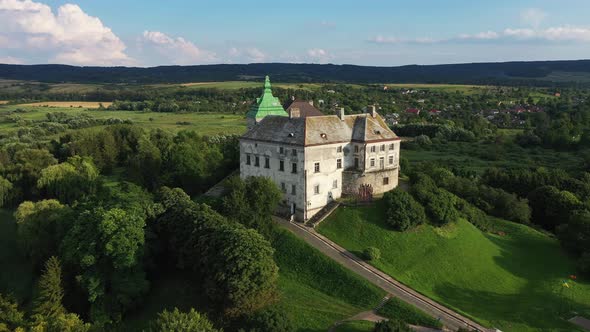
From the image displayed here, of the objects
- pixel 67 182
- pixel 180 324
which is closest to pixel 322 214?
pixel 180 324

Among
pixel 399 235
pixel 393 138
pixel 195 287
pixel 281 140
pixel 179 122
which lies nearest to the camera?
pixel 195 287

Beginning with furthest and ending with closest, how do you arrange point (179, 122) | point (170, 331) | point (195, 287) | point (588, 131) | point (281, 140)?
point (179, 122) → point (588, 131) → point (281, 140) → point (195, 287) → point (170, 331)

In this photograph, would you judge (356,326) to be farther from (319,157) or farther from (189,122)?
(189,122)

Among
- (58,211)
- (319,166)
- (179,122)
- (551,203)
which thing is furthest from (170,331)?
(179,122)

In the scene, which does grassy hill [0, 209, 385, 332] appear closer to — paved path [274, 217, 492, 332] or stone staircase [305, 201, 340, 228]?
paved path [274, 217, 492, 332]

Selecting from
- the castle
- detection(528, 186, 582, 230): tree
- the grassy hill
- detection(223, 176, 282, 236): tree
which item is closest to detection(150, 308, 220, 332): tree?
the grassy hill

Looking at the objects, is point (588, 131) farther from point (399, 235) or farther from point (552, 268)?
point (399, 235)
